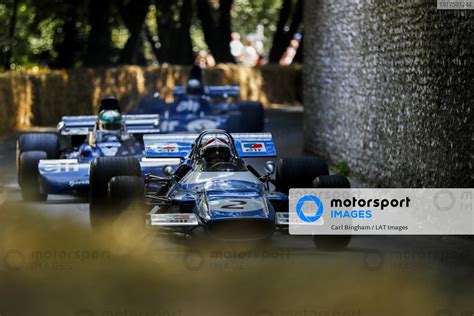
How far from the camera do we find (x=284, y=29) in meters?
52.3

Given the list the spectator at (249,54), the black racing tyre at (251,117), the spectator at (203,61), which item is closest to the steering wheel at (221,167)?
the black racing tyre at (251,117)

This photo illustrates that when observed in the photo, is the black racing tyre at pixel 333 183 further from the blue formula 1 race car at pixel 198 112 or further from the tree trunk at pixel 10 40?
the tree trunk at pixel 10 40

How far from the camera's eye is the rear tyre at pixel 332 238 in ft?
41.2

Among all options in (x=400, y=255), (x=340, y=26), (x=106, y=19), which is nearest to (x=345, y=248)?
(x=400, y=255)

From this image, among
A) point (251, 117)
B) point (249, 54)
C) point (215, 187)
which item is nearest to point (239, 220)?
point (215, 187)

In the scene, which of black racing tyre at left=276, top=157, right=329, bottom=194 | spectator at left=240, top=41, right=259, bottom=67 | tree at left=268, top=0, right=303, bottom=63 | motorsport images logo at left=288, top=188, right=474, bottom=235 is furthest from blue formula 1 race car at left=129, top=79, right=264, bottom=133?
spectator at left=240, top=41, right=259, bottom=67

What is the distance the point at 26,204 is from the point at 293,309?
8.22 metres

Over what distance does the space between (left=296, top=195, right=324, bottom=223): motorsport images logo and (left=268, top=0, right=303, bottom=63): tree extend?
3882cm

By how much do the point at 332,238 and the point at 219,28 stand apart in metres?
36.6

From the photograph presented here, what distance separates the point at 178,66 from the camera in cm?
4456

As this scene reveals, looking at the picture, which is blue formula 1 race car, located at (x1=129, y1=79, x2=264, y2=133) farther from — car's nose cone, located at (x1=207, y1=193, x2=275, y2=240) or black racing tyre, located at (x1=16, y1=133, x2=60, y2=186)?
car's nose cone, located at (x1=207, y1=193, x2=275, y2=240)

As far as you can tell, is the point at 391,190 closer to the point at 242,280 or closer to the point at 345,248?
the point at 345,248

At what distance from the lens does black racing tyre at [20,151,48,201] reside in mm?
17391

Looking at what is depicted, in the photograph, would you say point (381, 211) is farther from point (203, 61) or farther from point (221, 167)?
point (203, 61)
